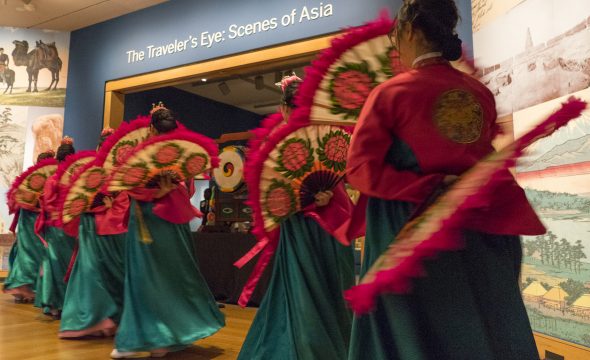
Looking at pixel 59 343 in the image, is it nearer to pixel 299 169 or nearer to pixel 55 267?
pixel 55 267

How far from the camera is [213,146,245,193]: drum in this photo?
17.7 ft

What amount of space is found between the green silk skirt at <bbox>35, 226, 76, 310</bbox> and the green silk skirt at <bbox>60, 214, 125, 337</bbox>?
2.72 ft

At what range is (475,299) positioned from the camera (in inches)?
41.9

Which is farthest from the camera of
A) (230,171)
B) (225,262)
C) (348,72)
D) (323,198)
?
(230,171)

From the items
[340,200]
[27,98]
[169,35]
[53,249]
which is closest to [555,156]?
[340,200]

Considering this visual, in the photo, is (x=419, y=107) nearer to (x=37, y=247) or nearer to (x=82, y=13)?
(x=37, y=247)

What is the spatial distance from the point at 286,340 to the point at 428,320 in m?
1.13

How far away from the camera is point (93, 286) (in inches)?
135

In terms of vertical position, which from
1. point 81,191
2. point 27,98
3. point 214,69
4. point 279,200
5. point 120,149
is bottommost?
point 279,200

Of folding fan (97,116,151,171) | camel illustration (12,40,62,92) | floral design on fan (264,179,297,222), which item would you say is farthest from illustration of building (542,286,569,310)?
camel illustration (12,40,62,92)

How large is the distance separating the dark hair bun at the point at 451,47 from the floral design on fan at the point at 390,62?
0.26 meters

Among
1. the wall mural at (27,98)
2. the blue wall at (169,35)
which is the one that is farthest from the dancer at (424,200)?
the wall mural at (27,98)

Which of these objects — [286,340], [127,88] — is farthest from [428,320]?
[127,88]

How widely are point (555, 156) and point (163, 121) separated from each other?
213cm
